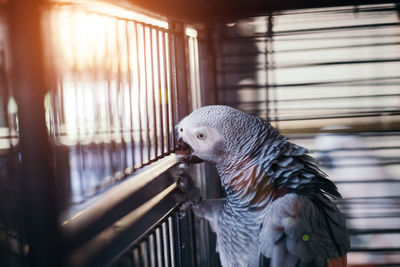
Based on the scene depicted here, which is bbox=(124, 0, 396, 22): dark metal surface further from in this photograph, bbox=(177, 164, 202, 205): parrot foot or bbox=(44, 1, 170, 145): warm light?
bbox=(177, 164, 202, 205): parrot foot

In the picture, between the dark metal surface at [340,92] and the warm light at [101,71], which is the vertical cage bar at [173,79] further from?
the dark metal surface at [340,92]

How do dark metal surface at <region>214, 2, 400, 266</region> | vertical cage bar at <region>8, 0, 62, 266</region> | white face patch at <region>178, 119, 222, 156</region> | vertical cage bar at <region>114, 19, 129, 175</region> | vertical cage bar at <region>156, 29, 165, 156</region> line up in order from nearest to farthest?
vertical cage bar at <region>8, 0, 62, 266</region> < vertical cage bar at <region>114, 19, 129, 175</region> < vertical cage bar at <region>156, 29, 165, 156</region> < white face patch at <region>178, 119, 222, 156</region> < dark metal surface at <region>214, 2, 400, 266</region>

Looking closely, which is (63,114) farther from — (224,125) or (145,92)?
(224,125)

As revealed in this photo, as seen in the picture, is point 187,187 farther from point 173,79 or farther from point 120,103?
point 120,103

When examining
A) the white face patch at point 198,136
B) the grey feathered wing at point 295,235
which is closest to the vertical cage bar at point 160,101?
the white face patch at point 198,136

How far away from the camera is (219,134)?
30.7 inches

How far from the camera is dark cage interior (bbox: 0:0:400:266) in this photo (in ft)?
0.95

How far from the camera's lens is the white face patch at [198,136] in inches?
29.2

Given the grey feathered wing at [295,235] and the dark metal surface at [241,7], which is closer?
the grey feathered wing at [295,235]

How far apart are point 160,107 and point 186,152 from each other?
176 millimetres

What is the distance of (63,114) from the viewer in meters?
0.35

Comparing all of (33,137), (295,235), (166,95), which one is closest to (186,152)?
(166,95)

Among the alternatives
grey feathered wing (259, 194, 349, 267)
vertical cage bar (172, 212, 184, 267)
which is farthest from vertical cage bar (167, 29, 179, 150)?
grey feathered wing (259, 194, 349, 267)

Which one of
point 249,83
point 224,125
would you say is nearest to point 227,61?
point 249,83
